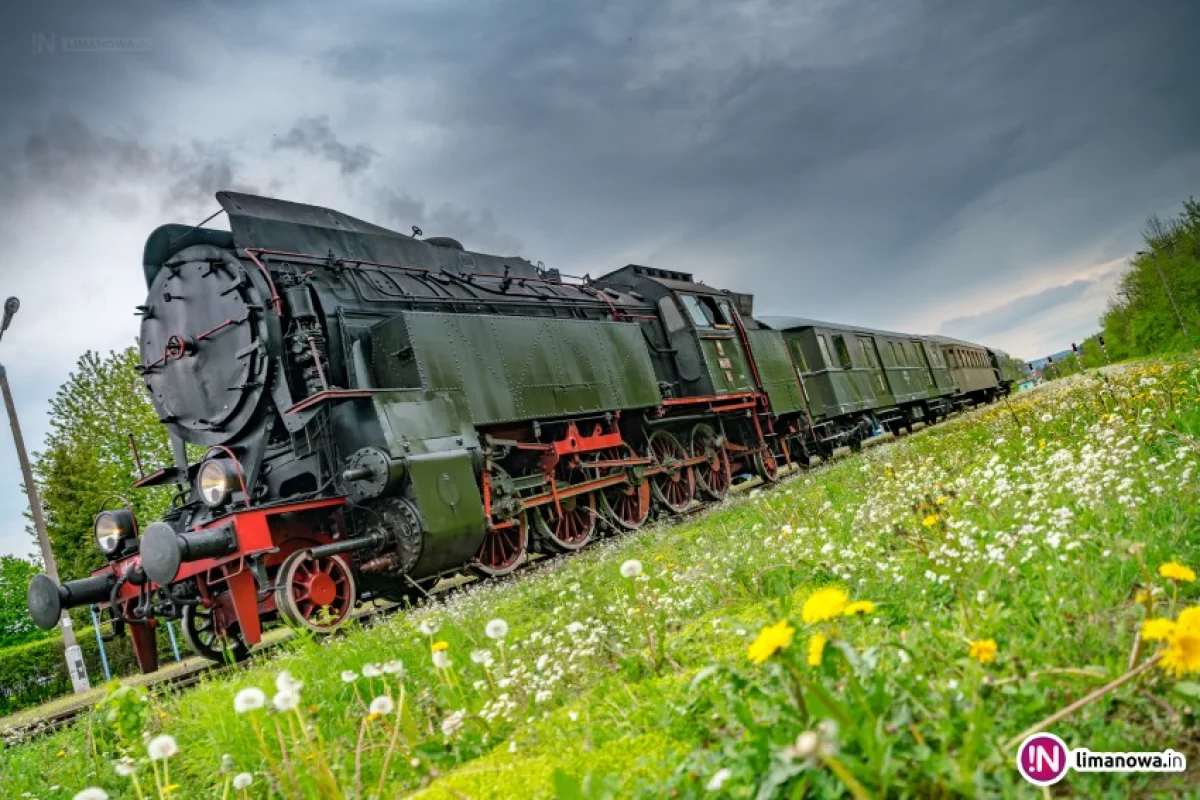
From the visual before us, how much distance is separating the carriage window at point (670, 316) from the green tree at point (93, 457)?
1623cm

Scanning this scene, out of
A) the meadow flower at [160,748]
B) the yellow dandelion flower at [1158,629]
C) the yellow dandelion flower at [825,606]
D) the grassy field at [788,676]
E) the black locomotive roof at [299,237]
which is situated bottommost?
the grassy field at [788,676]

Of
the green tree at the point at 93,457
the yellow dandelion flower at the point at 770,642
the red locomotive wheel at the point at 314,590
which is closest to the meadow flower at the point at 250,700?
the yellow dandelion flower at the point at 770,642

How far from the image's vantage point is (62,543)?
844 inches

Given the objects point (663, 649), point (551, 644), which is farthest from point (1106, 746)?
point (551, 644)

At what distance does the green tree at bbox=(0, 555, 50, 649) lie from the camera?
20531mm

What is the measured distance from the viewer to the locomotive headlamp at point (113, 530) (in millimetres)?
7109

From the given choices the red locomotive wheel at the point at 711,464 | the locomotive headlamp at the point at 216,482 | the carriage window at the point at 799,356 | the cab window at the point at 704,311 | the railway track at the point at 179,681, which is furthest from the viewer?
the carriage window at the point at 799,356

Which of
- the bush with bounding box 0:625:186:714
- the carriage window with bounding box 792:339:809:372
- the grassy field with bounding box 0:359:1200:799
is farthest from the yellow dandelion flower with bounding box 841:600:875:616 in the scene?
the bush with bounding box 0:625:186:714

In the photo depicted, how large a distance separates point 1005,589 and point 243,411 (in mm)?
6844

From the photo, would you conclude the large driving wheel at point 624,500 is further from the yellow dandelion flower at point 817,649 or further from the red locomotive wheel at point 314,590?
the yellow dandelion flower at point 817,649

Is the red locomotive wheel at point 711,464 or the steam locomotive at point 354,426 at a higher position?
the steam locomotive at point 354,426

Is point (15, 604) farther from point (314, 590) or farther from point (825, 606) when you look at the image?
point (825, 606)

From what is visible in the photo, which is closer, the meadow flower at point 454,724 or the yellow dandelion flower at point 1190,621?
the yellow dandelion flower at point 1190,621

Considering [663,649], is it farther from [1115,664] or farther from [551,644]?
[1115,664]
